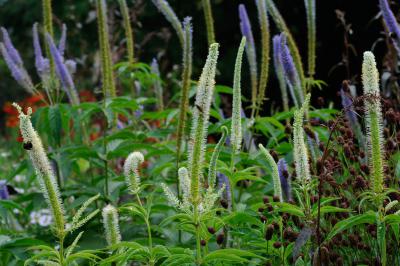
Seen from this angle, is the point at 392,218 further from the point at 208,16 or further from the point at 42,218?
the point at 42,218

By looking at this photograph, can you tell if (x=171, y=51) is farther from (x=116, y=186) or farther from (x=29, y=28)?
(x=116, y=186)

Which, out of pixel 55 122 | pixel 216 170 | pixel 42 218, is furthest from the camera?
pixel 42 218

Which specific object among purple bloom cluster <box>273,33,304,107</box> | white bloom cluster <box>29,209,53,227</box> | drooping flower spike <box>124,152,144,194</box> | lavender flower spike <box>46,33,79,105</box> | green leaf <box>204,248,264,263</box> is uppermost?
lavender flower spike <box>46,33,79,105</box>

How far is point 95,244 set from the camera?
3.94 m

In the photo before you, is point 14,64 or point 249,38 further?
point 14,64

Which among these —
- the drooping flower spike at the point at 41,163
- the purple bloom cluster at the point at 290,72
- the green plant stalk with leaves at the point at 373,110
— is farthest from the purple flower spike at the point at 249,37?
the drooping flower spike at the point at 41,163

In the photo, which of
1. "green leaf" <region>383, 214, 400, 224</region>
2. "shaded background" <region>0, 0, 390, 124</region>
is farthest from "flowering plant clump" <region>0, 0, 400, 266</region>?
"shaded background" <region>0, 0, 390, 124</region>

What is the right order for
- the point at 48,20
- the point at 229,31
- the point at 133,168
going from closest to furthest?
the point at 133,168
the point at 48,20
the point at 229,31

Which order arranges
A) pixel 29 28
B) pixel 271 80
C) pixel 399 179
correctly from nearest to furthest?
1. pixel 399 179
2. pixel 271 80
3. pixel 29 28

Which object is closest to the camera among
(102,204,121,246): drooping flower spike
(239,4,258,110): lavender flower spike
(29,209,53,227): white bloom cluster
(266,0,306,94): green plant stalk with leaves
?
(102,204,121,246): drooping flower spike

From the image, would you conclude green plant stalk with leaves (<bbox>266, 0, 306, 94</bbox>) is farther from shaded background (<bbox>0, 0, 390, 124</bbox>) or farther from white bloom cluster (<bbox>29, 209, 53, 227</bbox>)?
shaded background (<bbox>0, 0, 390, 124</bbox>)

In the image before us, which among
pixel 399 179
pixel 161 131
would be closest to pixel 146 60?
pixel 161 131

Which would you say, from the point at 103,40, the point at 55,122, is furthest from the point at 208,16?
the point at 55,122

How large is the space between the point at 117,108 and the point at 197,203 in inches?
72.5
